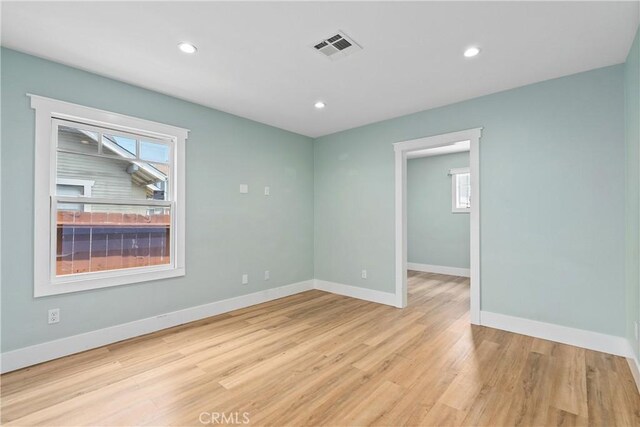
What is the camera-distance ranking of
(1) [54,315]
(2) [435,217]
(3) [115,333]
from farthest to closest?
(2) [435,217], (3) [115,333], (1) [54,315]

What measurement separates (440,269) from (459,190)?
1790 mm

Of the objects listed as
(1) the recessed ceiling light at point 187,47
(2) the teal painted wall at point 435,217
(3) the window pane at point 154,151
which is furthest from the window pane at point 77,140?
(2) the teal painted wall at point 435,217

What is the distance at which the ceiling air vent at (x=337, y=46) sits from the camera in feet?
7.48

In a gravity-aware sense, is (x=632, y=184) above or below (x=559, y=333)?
above

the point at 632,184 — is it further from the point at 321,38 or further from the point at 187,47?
the point at 187,47

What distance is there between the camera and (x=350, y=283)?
4656mm

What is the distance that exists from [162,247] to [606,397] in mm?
4194

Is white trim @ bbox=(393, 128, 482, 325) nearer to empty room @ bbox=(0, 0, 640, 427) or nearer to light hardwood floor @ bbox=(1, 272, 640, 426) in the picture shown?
empty room @ bbox=(0, 0, 640, 427)

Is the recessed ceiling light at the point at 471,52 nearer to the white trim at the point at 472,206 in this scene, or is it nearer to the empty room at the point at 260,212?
the empty room at the point at 260,212

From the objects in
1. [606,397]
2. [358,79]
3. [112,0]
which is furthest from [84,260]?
[606,397]

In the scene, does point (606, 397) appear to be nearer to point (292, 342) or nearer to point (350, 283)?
point (292, 342)

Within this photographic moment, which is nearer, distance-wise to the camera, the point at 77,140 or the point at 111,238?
the point at 77,140

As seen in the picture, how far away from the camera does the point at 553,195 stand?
2934 mm

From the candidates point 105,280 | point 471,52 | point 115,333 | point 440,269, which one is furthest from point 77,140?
point 440,269
